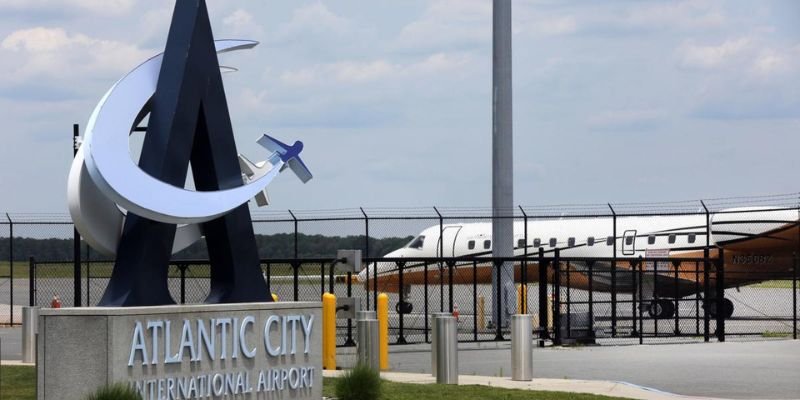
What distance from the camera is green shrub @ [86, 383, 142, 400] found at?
12.1 meters

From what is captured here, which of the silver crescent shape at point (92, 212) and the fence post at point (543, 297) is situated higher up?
the silver crescent shape at point (92, 212)

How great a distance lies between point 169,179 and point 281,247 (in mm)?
32619

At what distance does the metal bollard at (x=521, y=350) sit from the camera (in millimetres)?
18859

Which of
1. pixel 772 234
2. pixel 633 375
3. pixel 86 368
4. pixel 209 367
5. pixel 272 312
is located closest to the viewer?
pixel 86 368

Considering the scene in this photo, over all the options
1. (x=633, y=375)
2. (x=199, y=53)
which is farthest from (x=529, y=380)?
(x=199, y=53)

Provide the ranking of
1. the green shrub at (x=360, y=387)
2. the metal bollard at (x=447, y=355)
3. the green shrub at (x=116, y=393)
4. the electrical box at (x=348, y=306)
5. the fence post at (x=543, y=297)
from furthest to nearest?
the fence post at (x=543, y=297), the electrical box at (x=348, y=306), the metal bollard at (x=447, y=355), the green shrub at (x=360, y=387), the green shrub at (x=116, y=393)

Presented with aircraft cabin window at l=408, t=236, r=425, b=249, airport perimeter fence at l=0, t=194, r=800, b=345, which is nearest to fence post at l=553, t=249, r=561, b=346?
airport perimeter fence at l=0, t=194, r=800, b=345

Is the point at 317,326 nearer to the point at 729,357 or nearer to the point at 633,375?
the point at 633,375

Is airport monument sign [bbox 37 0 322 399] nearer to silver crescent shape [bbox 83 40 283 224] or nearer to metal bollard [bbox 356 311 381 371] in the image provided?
silver crescent shape [bbox 83 40 283 224]

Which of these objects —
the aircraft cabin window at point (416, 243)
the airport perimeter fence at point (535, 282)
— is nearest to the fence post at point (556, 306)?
the airport perimeter fence at point (535, 282)

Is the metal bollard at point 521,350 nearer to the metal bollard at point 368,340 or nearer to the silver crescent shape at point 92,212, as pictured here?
the metal bollard at point 368,340

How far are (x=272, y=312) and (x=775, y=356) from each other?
40.6 ft

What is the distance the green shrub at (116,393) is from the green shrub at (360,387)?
3.19 meters

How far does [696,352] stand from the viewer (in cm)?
2492
